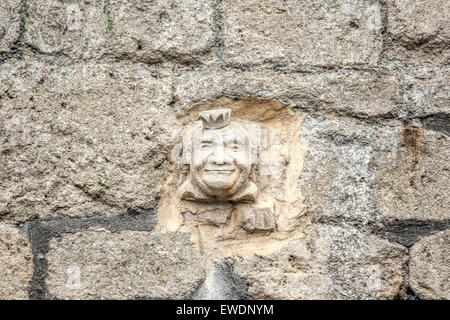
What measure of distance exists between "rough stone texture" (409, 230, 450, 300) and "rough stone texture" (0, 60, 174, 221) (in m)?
0.76

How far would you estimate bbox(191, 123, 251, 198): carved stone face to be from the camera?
170 centimetres

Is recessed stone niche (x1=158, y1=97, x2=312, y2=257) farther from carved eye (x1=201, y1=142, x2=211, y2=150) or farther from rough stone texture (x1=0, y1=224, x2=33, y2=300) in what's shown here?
rough stone texture (x1=0, y1=224, x2=33, y2=300)

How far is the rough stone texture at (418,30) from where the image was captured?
5.99ft

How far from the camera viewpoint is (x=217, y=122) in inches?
68.5

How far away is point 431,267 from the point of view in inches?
68.1

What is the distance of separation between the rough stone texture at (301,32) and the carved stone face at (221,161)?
0.24 m

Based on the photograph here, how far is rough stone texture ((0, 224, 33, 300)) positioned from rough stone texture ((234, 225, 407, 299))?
0.59m

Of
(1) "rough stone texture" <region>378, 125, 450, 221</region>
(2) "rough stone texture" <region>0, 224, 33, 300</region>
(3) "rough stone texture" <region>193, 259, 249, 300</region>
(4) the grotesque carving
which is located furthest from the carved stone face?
(2) "rough stone texture" <region>0, 224, 33, 300</region>

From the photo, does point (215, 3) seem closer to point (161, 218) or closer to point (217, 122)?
point (217, 122)

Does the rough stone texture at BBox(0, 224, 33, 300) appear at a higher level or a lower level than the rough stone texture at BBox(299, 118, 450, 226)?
lower

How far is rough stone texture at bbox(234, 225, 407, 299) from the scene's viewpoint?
5.59 ft

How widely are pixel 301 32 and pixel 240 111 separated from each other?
0.96ft

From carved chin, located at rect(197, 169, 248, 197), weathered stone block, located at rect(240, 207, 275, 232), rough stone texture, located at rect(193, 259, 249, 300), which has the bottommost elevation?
rough stone texture, located at rect(193, 259, 249, 300)

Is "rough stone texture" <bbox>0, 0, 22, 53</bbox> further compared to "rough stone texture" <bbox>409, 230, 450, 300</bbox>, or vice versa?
"rough stone texture" <bbox>0, 0, 22, 53</bbox>
